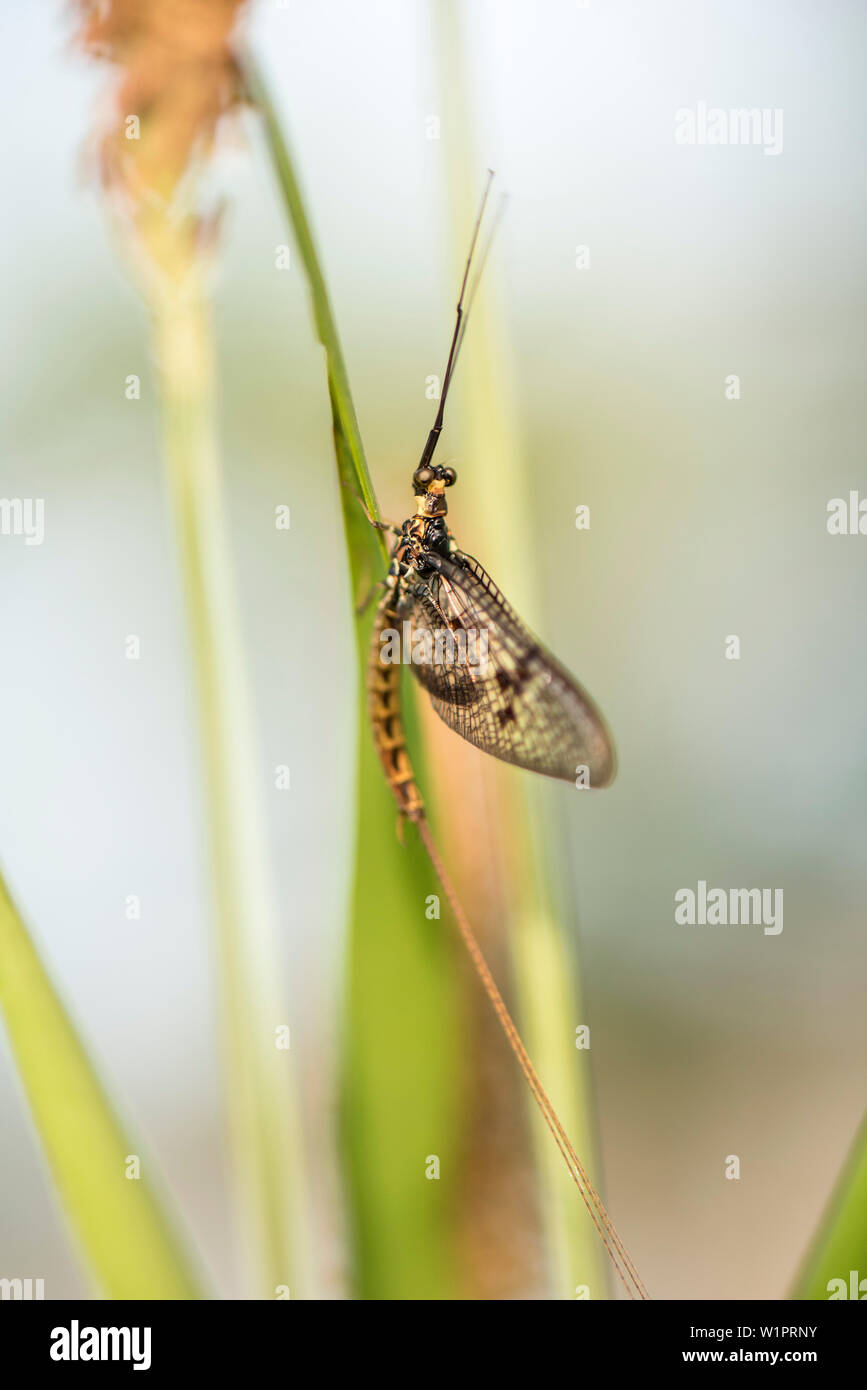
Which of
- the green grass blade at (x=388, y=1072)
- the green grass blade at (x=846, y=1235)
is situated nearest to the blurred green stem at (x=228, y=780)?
the green grass blade at (x=388, y=1072)

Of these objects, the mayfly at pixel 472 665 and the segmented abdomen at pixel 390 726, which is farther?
the mayfly at pixel 472 665

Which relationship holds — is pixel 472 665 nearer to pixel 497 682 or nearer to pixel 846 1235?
pixel 497 682

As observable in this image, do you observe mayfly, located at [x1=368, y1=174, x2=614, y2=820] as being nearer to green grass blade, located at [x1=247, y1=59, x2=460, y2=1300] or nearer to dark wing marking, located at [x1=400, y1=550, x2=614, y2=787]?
dark wing marking, located at [x1=400, y1=550, x2=614, y2=787]

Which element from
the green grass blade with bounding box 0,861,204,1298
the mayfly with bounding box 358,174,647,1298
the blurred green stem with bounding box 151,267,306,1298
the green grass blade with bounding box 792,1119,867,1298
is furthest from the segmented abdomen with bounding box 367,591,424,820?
the green grass blade with bounding box 792,1119,867,1298

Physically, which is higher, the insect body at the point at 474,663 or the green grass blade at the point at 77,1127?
the insect body at the point at 474,663

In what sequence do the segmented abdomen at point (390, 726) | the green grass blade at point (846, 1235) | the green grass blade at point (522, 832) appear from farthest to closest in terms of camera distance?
the green grass blade at point (522, 832)
the segmented abdomen at point (390, 726)
the green grass blade at point (846, 1235)

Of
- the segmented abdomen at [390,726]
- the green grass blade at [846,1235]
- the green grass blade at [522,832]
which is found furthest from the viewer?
the green grass blade at [522,832]

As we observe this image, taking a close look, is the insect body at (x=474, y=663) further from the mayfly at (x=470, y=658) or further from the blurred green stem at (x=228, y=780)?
the blurred green stem at (x=228, y=780)
